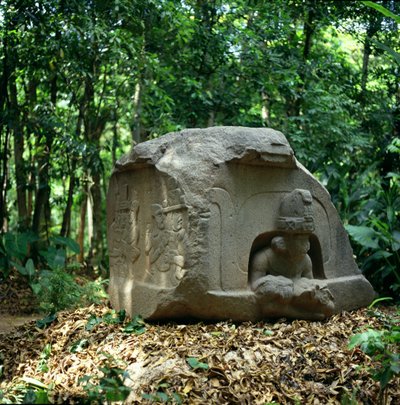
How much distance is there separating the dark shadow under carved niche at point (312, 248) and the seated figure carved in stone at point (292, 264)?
0.05 meters

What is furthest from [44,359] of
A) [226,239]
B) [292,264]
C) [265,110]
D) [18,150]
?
[265,110]

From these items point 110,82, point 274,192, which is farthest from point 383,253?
point 110,82

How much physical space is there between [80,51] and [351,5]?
4642 mm

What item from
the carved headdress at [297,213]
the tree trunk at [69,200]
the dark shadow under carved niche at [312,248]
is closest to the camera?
the carved headdress at [297,213]

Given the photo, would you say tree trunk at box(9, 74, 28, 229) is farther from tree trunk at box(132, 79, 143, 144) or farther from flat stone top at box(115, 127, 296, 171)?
flat stone top at box(115, 127, 296, 171)

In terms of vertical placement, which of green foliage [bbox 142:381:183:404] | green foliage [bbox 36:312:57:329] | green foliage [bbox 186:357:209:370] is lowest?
green foliage [bbox 142:381:183:404]

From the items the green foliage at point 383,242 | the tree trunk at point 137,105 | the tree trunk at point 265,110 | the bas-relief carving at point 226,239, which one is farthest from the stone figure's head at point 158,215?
the tree trunk at point 265,110

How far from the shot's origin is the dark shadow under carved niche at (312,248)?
17.4 feet

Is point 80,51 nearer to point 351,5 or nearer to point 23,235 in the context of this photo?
point 23,235

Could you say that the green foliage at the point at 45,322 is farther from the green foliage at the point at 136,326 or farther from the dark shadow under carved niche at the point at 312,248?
the dark shadow under carved niche at the point at 312,248

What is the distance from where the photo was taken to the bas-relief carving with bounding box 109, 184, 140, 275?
561 cm

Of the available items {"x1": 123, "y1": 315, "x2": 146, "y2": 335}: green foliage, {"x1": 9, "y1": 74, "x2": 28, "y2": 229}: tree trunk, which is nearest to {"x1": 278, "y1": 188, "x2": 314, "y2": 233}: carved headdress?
{"x1": 123, "y1": 315, "x2": 146, "y2": 335}: green foliage

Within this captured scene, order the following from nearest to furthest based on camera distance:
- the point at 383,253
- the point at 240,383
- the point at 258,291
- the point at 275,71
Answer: the point at 240,383 → the point at 258,291 → the point at 383,253 → the point at 275,71

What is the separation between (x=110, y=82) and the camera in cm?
937
